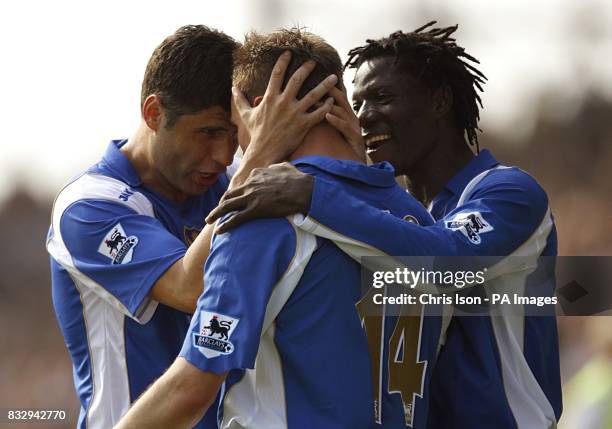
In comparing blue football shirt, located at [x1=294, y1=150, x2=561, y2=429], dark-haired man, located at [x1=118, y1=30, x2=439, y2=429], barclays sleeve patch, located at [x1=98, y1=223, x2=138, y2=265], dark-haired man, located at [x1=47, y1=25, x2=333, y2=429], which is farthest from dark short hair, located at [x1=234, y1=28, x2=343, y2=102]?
barclays sleeve patch, located at [x1=98, y1=223, x2=138, y2=265]

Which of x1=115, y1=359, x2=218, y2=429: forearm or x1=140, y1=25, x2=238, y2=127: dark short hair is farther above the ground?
x1=140, y1=25, x2=238, y2=127: dark short hair

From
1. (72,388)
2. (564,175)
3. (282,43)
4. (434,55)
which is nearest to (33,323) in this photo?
(72,388)

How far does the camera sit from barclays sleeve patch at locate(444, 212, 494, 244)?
4.09m

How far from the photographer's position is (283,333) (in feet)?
10.9

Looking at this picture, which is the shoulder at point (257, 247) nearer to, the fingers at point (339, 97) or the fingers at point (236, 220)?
the fingers at point (236, 220)

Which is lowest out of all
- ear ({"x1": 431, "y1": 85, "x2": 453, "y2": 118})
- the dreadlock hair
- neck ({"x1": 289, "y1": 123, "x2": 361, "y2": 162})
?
ear ({"x1": 431, "y1": 85, "x2": 453, "y2": 118})

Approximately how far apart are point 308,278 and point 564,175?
7.00m

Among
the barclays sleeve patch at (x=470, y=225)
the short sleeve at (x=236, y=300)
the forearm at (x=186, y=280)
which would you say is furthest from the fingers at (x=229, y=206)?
the barclays sleeve patch at (x=470, y=225)

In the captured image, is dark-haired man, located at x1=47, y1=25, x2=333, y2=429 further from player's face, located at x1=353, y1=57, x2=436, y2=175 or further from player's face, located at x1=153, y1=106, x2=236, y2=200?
player's face, located at x1=353, y1=57, x2=436, y2=175

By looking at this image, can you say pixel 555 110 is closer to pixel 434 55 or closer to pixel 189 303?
pixel 434 55

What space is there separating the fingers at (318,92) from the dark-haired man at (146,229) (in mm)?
573

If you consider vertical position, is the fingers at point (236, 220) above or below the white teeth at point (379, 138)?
above

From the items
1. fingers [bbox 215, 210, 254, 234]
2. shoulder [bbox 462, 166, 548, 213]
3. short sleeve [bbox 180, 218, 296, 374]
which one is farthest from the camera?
shoulder [bbox 462, 166, 548, 213]

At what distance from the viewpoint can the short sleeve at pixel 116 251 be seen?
4.16 metres
